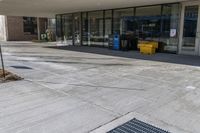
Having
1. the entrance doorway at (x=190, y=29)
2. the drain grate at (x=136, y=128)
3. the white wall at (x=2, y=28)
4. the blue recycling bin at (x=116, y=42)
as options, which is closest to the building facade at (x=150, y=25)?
the entrance doorway at (x=190, y=29)

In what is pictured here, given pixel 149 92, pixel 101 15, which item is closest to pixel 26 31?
pixel 101 15

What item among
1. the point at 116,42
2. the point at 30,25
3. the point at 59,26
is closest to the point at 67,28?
the point at 59,26

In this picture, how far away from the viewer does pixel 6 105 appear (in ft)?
13.6

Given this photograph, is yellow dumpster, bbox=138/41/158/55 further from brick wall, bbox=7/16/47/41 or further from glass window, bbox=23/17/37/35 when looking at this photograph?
glass window, bbox=23/17/37/35

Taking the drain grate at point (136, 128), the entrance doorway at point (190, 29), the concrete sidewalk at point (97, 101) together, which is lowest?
the drain grate at point (136, 128)

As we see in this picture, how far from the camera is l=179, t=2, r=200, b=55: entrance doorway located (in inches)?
406

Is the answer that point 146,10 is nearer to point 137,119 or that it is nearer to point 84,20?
point 84,20

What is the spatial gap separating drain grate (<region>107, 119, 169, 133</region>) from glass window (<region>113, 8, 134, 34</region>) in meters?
10.5

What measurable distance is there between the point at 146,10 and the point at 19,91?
953 centimetres

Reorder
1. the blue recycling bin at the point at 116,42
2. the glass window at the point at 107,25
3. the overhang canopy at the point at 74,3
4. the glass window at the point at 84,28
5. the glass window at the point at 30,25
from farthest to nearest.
Result: the glass window at the point at 30,25
the glass window at the point at 84,28
the glass window at the point at 107,25
the blue recycling bin at the point at 116,42
the overhang canopy at the point at 74,3

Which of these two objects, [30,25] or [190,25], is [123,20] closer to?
[190,25]

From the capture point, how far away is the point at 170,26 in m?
11.3

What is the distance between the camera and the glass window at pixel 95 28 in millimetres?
15242

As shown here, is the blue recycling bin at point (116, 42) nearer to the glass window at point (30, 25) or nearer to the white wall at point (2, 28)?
the glass window at point (30, 25)
